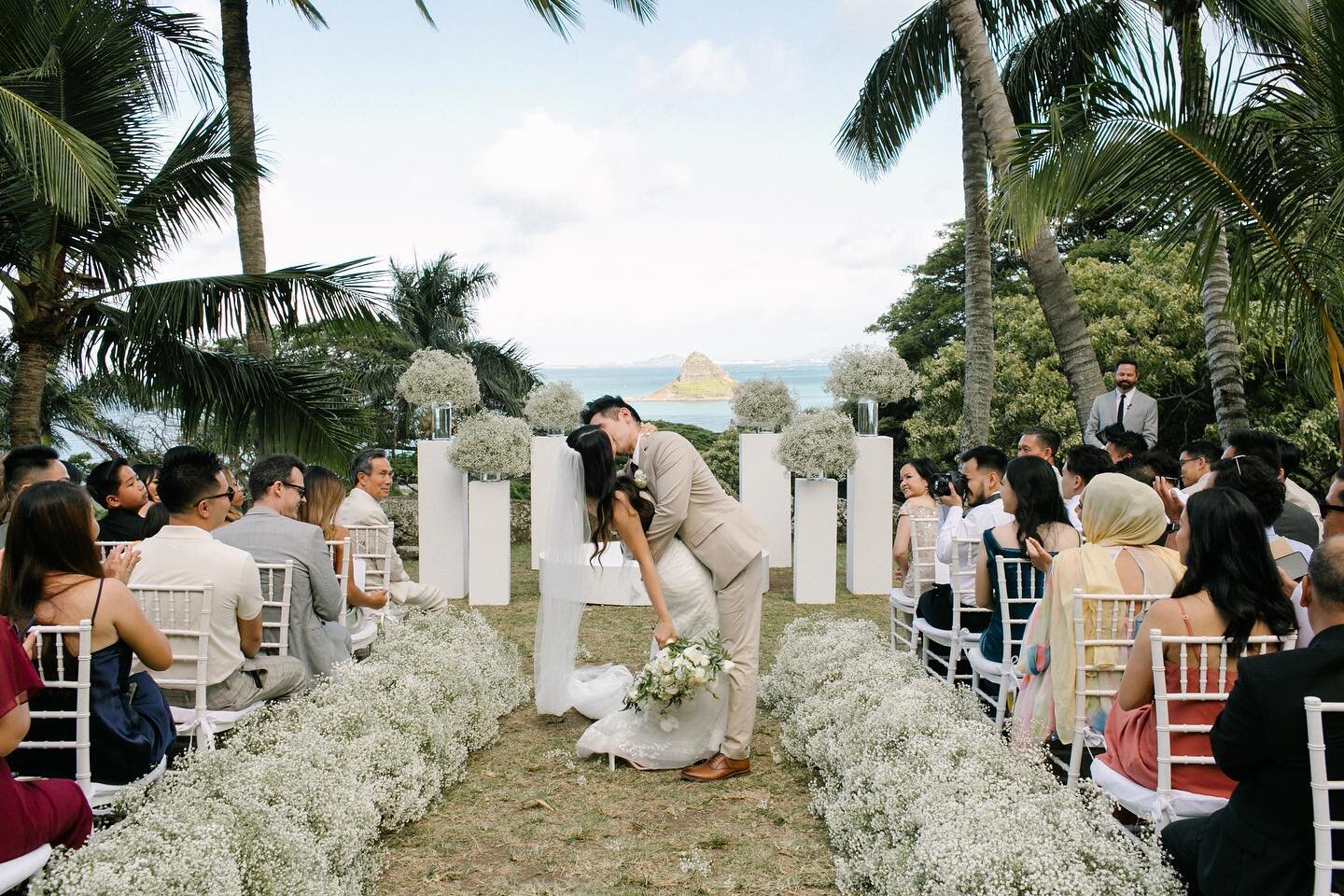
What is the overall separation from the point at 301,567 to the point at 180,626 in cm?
103

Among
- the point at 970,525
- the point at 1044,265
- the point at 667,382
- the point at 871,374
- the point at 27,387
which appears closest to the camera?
the point at 970,525

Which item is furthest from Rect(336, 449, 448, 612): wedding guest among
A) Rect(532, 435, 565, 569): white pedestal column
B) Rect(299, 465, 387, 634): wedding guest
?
Rect(532, 435, 565, 569): white pedestal column

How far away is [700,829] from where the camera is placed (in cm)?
495

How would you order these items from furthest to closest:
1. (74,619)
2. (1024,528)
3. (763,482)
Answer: (763,482) < (1024,528) < (74,619)

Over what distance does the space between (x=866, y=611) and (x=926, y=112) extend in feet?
25.0

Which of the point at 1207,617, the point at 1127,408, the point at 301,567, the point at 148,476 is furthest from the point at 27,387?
the point at 1127,408

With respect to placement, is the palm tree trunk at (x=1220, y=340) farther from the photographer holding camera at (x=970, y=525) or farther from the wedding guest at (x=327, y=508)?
the wedding guest at (x=327, y=508)

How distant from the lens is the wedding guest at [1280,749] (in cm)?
272

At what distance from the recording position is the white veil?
5.98 metres

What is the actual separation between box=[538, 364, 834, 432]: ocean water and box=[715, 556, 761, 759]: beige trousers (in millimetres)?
6880

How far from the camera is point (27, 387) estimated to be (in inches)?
358

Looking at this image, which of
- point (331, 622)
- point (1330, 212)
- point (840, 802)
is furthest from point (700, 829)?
point (1330, 212)

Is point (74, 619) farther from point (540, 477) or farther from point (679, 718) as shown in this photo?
point (540, 477)

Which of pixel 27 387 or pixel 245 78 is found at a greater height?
pixel 245 78
